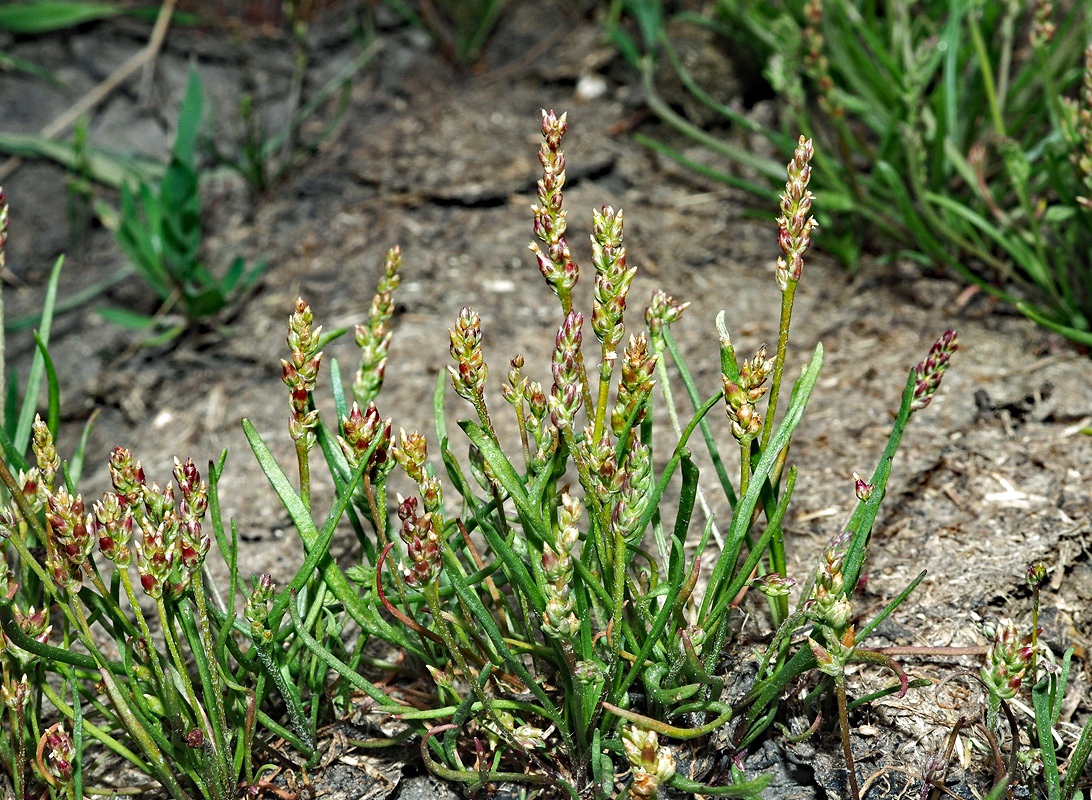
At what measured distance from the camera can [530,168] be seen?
300 cm

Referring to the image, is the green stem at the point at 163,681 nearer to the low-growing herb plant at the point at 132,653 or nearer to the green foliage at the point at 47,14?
the low-growing herb plant at the point at 132,653

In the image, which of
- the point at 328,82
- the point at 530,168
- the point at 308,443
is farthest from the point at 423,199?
the point at 308,443

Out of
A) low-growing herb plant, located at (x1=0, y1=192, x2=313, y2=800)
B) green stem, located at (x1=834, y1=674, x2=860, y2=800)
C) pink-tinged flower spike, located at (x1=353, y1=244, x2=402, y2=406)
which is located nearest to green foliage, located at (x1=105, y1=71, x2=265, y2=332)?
low-growing herb plant, located at (x1=0, y1=192, x2=313, y2=800)

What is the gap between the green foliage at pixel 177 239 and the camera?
2629 millimetres

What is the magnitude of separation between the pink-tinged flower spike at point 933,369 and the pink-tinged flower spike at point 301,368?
0.84 meters

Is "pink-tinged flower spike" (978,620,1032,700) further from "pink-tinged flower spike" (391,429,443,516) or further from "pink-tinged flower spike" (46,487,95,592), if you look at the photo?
"pink-tinged flower spike" (46,487,95,592)

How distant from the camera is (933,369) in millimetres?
1326

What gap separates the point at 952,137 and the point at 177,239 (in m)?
2.13

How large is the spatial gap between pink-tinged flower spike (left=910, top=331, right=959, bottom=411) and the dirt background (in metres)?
0.45

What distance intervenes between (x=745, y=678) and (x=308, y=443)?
0.77 meters

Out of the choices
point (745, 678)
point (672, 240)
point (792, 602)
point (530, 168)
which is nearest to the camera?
point (745, 678)

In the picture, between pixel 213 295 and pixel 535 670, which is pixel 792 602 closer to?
pixel 535 670

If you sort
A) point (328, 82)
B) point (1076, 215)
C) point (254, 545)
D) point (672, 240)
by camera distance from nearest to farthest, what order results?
point (254, 545) → point (1076, 215) → point (672, 240) → point (328, 82)

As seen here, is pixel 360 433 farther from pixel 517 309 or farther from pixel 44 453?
pixel 517 309
